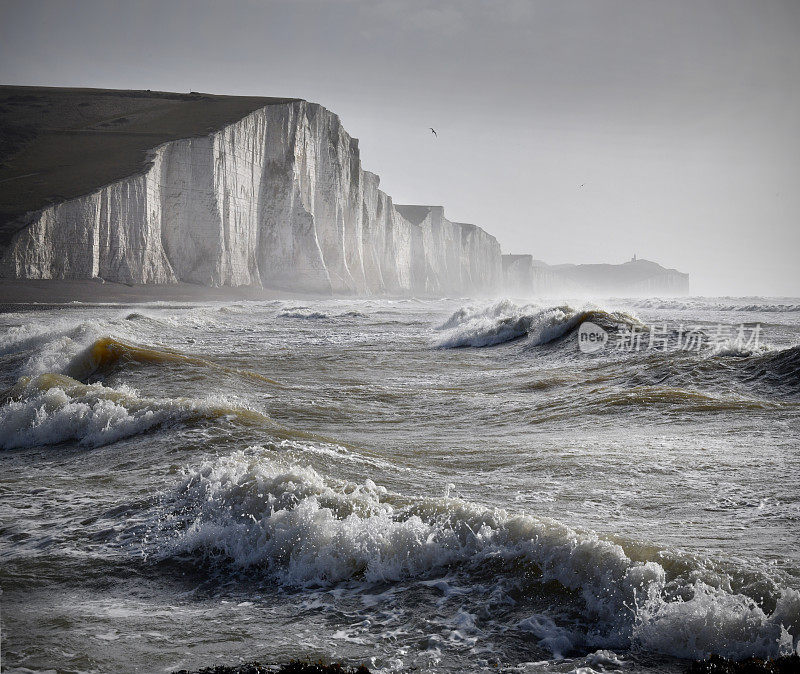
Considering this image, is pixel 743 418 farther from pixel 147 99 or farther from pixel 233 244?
pixel 147 99

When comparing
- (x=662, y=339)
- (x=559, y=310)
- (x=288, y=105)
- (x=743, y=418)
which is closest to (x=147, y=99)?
(x=288, y=105)

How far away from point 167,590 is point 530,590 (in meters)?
1.70

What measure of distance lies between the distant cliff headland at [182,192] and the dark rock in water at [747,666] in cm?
3659

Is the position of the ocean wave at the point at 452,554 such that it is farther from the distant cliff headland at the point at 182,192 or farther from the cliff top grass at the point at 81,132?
the cliff top grass at the point at 81,132

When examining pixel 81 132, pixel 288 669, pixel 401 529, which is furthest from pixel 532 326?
pixel 81 132

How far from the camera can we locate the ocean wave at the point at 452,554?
7.89ft

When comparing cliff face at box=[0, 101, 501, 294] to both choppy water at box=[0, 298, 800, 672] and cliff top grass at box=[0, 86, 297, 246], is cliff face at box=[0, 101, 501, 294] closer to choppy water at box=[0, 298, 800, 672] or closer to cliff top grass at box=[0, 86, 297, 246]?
cliff top grass at box=[0, 86, 297, 246]

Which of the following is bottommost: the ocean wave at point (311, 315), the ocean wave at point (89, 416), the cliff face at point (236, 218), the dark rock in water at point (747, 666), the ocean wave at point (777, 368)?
the ocean wave at point (89, 416)

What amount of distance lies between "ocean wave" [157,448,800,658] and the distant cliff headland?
3421cm

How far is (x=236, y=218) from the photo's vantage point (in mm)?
47375

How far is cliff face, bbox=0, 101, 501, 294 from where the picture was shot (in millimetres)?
35625

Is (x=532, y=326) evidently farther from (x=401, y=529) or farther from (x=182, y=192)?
(x=182, y=192)

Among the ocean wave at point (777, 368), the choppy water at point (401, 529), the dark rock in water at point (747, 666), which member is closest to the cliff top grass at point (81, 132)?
the choppy water at point (401, 529)

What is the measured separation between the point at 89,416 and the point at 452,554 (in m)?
4.65
